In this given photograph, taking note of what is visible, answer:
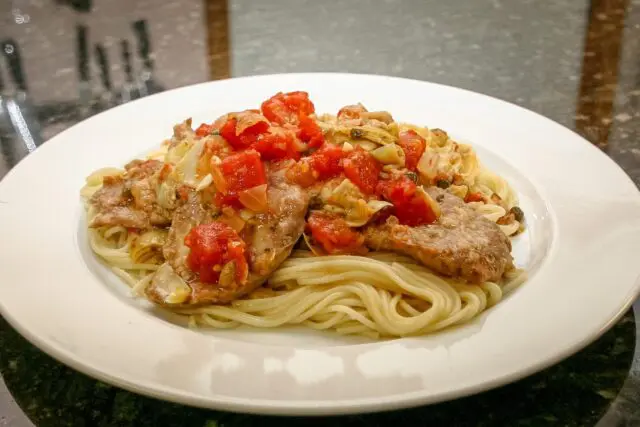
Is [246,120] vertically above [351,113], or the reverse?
[246,120]

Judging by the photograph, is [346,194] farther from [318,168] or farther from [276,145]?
[276,145]

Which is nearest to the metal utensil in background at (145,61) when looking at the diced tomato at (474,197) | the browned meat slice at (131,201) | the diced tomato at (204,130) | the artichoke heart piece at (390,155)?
the diced tomato at (204,130)

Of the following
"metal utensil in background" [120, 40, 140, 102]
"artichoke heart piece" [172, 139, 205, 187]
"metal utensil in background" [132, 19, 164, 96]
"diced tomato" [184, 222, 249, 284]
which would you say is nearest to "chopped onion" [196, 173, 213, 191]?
"artichoke heart piece" [172, 139, 205, 187]

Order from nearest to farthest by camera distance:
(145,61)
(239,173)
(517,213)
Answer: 1. (239,173)
2. (517,213)
3. (145,61)

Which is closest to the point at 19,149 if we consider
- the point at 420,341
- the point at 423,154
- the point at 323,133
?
the point at 323,133

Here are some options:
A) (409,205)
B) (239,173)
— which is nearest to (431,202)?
(409,205)
